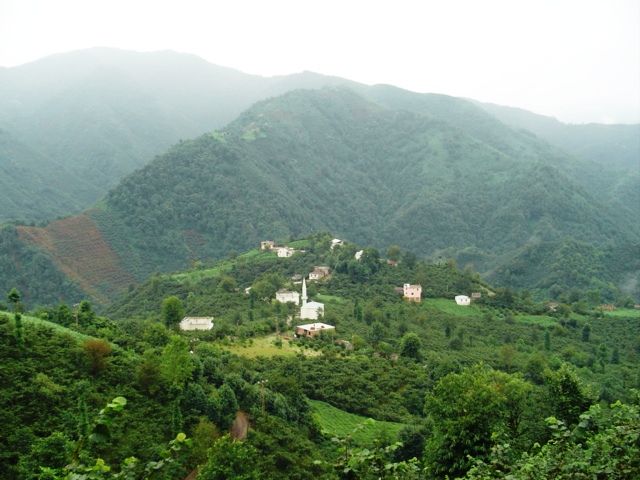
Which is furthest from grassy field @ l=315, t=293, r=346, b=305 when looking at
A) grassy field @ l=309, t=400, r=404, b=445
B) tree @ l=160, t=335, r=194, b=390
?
tree @ l=160, t=335, r=194, b=390

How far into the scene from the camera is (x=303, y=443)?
2320 centimetres

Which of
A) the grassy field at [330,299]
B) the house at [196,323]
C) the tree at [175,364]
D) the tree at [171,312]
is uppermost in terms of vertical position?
the tree at [175,364]

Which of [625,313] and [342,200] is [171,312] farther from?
[342,200]

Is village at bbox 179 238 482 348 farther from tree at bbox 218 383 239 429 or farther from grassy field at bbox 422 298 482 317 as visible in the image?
tree at bbox 218 383 239 429

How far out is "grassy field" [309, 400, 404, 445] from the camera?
86.6 ft

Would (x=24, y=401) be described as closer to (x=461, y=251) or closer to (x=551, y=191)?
(x=461, y=251)

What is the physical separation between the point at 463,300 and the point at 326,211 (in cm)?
10837

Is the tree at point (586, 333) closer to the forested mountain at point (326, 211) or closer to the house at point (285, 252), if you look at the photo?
the house at point (285, 252)

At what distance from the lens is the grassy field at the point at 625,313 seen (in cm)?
6626

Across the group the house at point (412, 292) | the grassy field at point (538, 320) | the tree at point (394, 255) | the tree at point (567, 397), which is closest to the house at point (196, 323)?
the house at point (412, 292)

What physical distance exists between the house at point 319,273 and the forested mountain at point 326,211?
42557mm

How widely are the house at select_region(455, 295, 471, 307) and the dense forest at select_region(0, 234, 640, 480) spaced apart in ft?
16.0

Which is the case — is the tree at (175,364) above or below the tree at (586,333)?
above

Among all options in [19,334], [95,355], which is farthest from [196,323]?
[19,334]
